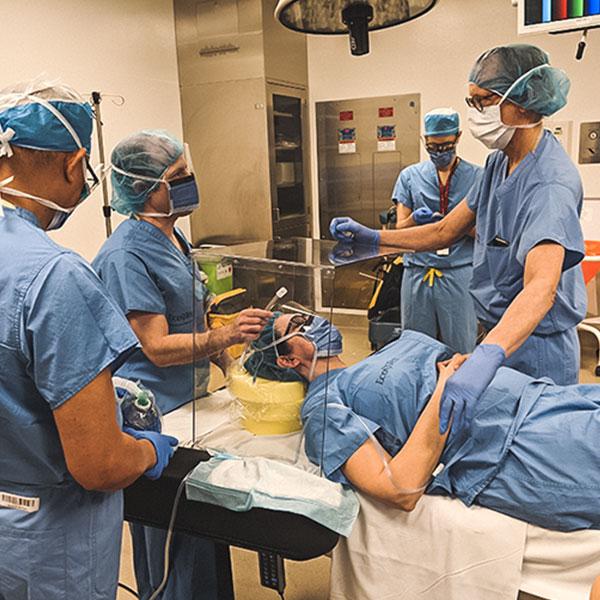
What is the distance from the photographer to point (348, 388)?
1.49m

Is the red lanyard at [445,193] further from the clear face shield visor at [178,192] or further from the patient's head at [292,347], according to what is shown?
the patient's head at [292,347]

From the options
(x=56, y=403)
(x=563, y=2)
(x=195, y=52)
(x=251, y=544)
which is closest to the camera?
(x=56, y=403)

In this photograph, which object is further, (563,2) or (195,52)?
(195,52)

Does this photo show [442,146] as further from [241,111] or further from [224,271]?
[241,111]

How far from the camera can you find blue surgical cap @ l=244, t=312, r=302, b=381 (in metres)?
1.42

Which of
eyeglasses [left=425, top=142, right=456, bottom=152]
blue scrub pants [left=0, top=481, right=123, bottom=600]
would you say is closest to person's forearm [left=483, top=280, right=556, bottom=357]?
blue scrub pants [left=0, top=481, right=123, bottom=600]

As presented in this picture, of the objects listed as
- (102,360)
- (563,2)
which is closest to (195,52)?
(563,2)

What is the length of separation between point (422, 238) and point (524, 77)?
A: 629mm

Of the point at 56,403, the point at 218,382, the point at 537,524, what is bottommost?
the point at 537,524

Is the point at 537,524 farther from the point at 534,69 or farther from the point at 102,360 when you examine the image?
the point at 534,69

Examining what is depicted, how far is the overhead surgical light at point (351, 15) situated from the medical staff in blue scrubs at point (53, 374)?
0.59 m

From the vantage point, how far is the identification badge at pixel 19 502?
3.36 feet

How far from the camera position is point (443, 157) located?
285 centimetres

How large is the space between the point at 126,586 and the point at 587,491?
1.43 meters
